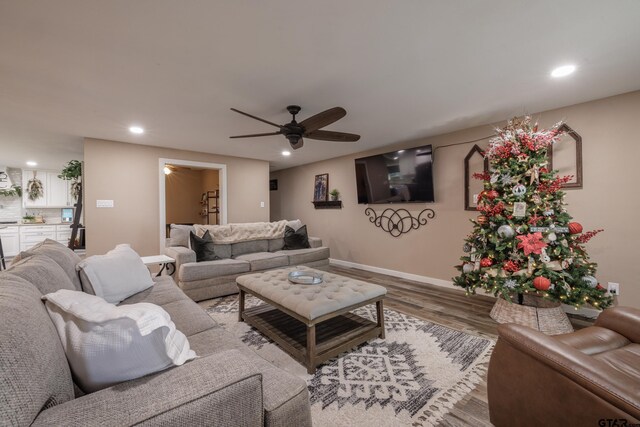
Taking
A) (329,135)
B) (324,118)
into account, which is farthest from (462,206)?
(324,118)

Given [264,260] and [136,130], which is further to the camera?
[264,260]

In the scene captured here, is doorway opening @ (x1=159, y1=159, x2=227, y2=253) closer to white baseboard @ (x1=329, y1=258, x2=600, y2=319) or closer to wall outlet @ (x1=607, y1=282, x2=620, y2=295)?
white baseboard @ (x1=329, y1=258, x2=600, y2=319)

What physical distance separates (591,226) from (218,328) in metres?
3.73

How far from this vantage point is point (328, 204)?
5.83m

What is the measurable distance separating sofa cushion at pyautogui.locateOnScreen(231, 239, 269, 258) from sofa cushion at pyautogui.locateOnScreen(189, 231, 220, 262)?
1.41ft

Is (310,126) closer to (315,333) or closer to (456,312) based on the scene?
(315,333)

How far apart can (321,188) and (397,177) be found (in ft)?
6.81

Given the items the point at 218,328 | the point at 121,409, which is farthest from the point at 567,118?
the point at 121,409

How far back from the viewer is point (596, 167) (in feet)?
8.96

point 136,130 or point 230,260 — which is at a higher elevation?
point 136,130

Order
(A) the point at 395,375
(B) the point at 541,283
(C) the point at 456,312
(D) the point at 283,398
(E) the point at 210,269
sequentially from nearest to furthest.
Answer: (D) the point at 283,398 < (A) the point at 395,375 < (B) the point at 541,283 < (C) the point at 456,312 < (E) the point at 210,269

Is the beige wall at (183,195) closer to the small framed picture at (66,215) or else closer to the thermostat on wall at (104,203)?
the small framed picture at (66,215)

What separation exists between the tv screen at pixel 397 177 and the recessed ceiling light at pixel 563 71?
1.71 meters

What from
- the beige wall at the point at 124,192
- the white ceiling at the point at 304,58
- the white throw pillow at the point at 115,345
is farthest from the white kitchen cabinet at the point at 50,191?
the white throw pillow at the point at 115,345
